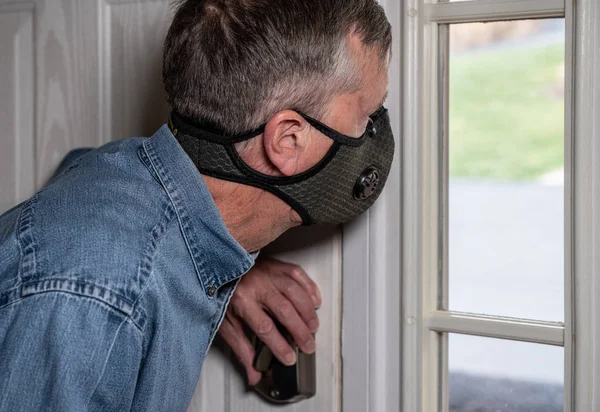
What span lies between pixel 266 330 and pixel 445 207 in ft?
1.29

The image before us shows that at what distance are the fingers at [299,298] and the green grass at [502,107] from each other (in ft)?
1.15

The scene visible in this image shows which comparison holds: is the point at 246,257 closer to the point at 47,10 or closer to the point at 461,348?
the point at 461,348

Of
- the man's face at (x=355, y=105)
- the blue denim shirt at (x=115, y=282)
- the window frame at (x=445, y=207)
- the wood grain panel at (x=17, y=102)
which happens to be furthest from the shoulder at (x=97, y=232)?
the wood grain panel at (x=17, y=102)

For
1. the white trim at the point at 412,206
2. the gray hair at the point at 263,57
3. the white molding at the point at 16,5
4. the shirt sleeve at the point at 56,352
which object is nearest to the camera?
the shirt sleeve at the point at 56,352

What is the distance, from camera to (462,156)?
4.49 feet

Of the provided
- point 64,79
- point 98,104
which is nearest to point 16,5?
point 64,79

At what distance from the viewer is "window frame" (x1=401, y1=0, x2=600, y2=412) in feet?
3.79

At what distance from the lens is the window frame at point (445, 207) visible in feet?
3.79

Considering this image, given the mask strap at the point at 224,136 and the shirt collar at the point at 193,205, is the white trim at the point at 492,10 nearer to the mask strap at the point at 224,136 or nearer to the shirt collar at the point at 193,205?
the mask strap at the point at 224,136

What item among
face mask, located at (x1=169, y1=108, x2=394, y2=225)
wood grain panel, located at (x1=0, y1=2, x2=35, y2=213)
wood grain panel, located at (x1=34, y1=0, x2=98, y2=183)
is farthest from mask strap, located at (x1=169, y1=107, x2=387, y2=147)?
wood grain panel, located at (x1=0, y1=2, x2=35, y2=213)

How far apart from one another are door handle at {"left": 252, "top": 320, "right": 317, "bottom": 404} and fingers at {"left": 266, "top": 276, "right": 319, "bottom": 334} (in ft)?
0.14

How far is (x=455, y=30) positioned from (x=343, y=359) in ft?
2.09

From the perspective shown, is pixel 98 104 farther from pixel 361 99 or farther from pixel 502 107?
pixel 502 107

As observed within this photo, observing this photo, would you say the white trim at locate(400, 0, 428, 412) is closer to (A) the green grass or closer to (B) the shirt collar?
(A) the green grass
